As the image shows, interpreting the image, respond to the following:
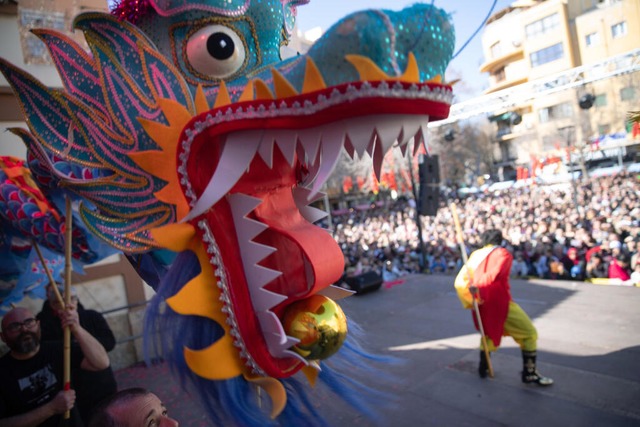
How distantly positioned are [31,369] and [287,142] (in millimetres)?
2176

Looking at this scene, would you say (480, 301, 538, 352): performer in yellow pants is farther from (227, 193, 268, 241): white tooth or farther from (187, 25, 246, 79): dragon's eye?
(187, 25, 246, 79): dragon's eye

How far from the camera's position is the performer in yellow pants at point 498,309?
3824mm

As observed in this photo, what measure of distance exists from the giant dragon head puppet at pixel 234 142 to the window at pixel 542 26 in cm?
3091

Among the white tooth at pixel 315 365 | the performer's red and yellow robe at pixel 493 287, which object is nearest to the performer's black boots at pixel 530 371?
the performer's red and yellow robe at pixel 493 287

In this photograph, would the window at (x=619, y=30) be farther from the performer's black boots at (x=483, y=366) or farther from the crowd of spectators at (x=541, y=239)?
the performer's black boots at (x=483, y=366)

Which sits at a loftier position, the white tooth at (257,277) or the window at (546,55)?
the window at (546,55)

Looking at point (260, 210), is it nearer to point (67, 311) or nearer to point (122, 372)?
point (67, 311)

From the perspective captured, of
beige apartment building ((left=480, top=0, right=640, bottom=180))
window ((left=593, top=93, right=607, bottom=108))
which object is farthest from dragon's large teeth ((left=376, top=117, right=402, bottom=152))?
window ((left=593, top=93, right=607, bottom=108))

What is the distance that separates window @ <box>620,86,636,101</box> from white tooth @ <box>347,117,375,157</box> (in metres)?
27.9

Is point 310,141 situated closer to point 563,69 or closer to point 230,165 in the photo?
point 230,165

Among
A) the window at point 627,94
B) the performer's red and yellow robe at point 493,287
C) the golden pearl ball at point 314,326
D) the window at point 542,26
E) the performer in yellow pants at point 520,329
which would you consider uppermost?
the window at point 542,26

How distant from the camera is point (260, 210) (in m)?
1.36

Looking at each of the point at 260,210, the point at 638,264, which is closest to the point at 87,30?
the point at 260,210

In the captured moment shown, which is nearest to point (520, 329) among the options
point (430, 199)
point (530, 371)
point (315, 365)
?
point (530, 371)
